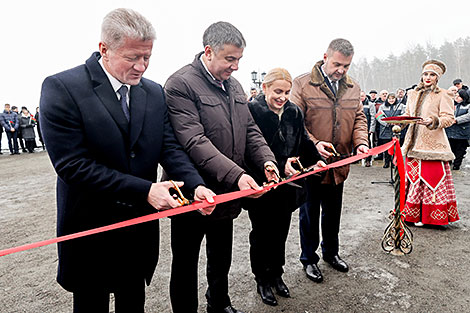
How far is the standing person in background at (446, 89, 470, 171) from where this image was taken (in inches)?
321

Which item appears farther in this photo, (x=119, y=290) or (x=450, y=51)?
(x=450, y=51)

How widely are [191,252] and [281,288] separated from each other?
117 cm

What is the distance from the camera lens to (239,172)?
82.1 inches

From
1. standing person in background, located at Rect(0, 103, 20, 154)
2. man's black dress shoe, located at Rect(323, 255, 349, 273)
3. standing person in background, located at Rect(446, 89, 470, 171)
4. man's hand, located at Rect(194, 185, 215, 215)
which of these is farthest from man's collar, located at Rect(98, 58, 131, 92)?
standing person in background, located at Rect(0, 103, 20, 154)

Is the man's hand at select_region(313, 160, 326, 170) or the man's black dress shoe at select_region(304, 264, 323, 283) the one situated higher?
the man's hand at select_region(313, 160, 326, 170)

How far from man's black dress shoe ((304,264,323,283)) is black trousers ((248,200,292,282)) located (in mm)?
444

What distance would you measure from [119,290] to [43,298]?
1858 mm

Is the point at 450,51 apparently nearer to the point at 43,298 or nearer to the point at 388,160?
the point at 388,160

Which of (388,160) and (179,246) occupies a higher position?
(179,246)

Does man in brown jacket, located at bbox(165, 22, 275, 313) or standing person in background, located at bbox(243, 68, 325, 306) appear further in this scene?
standing person in background, located at bbox(243, 68, 325, 306)

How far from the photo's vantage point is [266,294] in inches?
113

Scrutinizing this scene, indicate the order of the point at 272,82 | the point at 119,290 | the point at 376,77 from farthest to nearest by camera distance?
the point at 376,77
the point at 272,82
the point at 119,290

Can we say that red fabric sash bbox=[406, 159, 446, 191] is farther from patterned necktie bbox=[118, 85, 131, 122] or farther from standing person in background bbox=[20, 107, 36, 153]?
standing person in background bbox=[20, 107, 36, 153]

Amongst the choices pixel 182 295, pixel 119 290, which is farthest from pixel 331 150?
pixel 119 290
